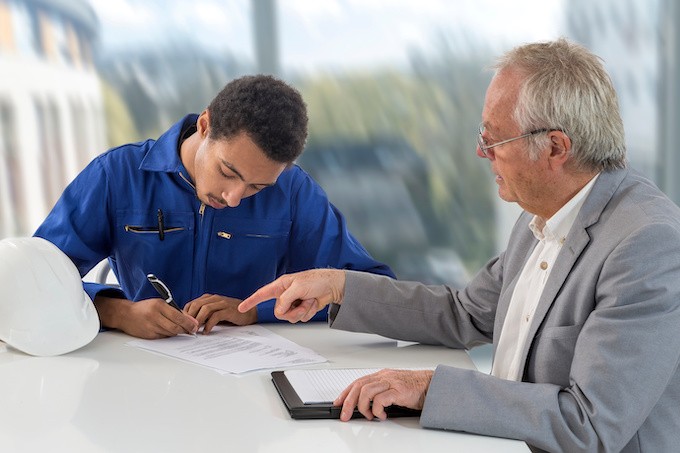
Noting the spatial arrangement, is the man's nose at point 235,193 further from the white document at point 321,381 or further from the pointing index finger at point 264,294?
the white document at point 321,381

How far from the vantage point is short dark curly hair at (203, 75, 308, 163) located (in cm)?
195

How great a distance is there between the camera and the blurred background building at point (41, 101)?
12.9ft

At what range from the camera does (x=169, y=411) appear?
4.80ft

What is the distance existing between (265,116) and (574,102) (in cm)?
72

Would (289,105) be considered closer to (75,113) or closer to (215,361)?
(215,361)

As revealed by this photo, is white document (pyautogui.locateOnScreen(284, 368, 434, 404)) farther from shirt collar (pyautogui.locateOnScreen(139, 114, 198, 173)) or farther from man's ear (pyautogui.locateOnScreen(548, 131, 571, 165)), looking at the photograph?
shirt collar (pyautogui.locateOnScreen(139, 114, 198, 173))

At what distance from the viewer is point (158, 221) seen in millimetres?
2203

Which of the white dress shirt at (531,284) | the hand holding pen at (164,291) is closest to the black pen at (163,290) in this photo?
the hand holding pen at (164,291)

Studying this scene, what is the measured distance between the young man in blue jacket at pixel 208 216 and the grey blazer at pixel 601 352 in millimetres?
739

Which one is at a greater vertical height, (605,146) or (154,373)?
(605,146)

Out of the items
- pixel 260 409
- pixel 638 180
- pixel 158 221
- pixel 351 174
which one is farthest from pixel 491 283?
pixel 351 174

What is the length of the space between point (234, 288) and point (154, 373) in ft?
2.07

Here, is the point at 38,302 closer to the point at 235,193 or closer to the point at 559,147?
the point at 235,193

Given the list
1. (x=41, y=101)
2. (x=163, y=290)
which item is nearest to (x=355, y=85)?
(x=41, y=101)
